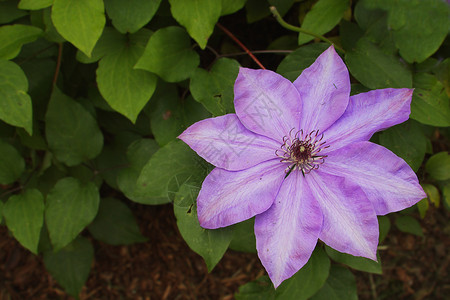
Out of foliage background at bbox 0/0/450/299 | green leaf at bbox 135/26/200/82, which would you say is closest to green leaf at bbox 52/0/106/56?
foliage background at bbox 0/0/450/299

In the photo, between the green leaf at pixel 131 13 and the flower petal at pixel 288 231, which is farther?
the green leaf at pixel 131 13

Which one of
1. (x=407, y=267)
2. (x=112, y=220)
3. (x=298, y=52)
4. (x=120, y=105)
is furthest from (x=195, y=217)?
(x=407, y=267)

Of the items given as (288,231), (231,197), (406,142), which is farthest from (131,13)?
(406,142)

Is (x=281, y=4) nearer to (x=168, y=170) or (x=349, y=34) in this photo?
(x=349, y=34)

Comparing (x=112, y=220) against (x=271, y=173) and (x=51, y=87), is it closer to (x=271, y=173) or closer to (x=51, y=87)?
(x=51, y=87)

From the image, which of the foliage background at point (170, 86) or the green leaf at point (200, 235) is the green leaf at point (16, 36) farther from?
the green leaf at point (200, 235)

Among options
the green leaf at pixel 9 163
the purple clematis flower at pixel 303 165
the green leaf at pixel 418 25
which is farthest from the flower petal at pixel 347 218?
the green leaf at pixel 9 163
